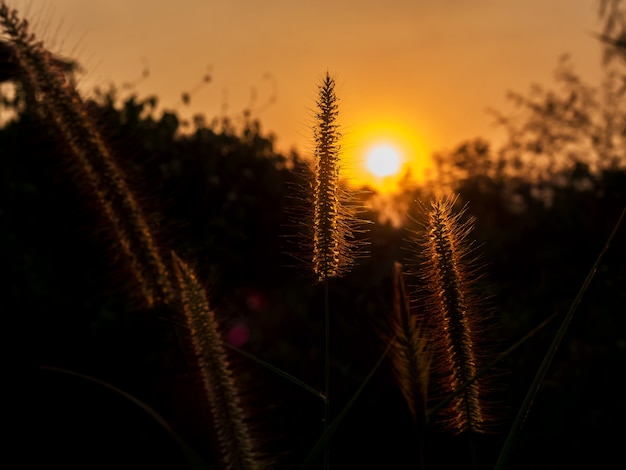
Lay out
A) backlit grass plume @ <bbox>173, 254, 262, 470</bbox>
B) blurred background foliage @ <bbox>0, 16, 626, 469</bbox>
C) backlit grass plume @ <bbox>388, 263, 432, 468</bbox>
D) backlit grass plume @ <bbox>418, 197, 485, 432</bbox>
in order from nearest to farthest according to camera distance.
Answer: backlit grass plume @ <bbox>388, 263, 432, 468</bbox> < backlit grass plume @ <bbox>418, 197, 485, 432</bbox> < backlit grass plume @ <bbox>173, 254, 262, 470</bbox> < blurred background foliage @ <bbox>0, 16, 626, 469</bbox>

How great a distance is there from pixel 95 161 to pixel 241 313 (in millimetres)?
3352

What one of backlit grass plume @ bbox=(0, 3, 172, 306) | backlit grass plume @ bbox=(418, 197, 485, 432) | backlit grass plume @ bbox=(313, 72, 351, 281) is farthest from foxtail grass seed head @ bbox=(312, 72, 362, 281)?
backlit grass plume @ bbox=(0, 3, 172, 306)

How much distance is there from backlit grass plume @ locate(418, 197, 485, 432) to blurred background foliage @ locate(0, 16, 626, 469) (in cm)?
120

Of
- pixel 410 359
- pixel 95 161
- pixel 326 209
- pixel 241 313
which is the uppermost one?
pixel 241 313

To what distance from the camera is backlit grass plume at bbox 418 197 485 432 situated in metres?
1.77

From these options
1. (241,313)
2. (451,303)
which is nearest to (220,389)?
(451,303)

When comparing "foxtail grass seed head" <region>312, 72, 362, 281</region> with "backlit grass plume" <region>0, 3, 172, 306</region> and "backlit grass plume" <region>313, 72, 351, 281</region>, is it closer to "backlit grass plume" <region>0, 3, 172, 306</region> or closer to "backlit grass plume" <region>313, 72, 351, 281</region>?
"backlit grass plume" <region>313, 72, 351, 281</region>

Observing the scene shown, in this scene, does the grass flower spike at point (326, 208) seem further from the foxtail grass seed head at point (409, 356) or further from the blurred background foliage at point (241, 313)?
the blurred background foliage at point (241, 313)

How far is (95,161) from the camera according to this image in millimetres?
2613

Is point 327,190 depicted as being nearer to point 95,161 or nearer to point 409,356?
point 409,356

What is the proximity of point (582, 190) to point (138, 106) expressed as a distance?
4.65m

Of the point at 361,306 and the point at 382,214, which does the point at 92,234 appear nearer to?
the point at 361,306

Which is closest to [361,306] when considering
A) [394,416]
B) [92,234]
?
[394,416]

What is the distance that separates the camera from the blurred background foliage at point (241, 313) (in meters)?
3.97
